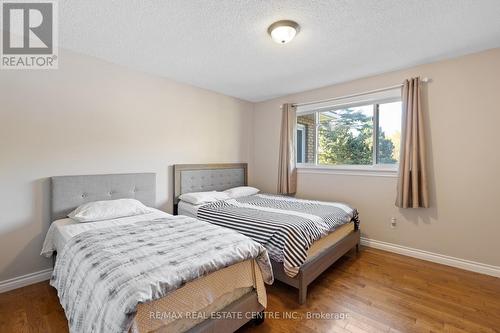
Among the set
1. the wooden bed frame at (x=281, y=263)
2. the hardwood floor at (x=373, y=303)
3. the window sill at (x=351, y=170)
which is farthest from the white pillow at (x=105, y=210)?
the window sill at (x=351, y=170)

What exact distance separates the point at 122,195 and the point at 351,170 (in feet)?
10.3

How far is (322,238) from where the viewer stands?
7.59 ft

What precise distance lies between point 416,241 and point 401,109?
169 centimetres

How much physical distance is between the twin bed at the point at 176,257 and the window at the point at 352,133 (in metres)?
1.03

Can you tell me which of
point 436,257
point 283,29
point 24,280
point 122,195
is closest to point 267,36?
point 283,29

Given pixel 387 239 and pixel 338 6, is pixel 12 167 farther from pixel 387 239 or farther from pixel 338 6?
pixel 387 239

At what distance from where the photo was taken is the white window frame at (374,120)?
3.10 m

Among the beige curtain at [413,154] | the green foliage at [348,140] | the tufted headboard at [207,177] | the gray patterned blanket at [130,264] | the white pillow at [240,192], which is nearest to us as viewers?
the gray patterned blanket at [130,264]

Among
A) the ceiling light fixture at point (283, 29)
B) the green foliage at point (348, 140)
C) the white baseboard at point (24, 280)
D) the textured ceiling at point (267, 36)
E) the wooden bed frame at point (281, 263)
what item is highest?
the textured ceiling at point (267, 36)

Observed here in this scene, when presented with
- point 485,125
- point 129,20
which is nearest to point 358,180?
point 485,125

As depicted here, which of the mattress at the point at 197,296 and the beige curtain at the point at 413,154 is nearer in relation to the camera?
the mattress at the point at 197,296

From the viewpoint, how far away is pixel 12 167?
2145 mm

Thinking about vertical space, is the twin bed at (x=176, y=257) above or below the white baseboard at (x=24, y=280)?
above

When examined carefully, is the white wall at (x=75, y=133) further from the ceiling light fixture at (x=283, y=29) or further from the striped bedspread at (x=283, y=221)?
the ceiling light fixture at (x=283, y=29)
